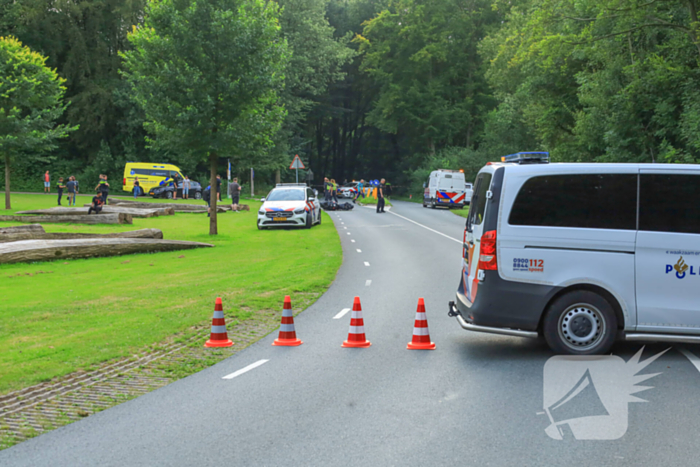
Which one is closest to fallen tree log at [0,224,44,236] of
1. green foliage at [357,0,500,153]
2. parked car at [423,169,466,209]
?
parked car at [423,169,466,209]

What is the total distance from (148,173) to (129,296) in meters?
45.0

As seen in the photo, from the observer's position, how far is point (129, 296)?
1177cm

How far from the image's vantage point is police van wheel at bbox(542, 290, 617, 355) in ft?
23.7

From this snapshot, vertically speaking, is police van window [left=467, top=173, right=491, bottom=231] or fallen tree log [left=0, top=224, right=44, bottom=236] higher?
→ police van window [left=467, top=173, right=491, bottom=231]

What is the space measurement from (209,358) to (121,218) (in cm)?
2087

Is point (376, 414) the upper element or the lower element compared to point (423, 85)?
lower

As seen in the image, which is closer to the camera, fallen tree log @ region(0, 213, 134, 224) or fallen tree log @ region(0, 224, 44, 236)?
fallen tree log @ region(0, 224, 44, 236)

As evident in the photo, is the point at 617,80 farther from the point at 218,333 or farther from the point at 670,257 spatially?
the point at 218,333

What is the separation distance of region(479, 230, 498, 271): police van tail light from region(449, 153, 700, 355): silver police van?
0.01m

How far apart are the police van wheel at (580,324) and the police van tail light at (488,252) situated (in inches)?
30.4

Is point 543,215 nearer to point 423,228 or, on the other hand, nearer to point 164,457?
point 164,457

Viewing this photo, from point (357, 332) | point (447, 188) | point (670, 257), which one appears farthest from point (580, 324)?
point (447, 188)

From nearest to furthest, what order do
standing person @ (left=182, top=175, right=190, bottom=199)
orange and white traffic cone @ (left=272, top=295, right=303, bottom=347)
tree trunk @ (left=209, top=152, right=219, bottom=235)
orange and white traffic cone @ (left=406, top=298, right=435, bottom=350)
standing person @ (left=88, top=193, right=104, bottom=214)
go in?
orange and white traffic cone @ (left=406, top=298, right=435, bottom=350) < orange and white traffic cone @ (left=272, top=295, right=303, bottom=347) < tree trunk @ (left=209, top=152, right=219, bottom=235) < standing person @ (left=88, top=193, right=104, bottom=214) < standing person @ (left=182, top=175, right=190, bottom=199)

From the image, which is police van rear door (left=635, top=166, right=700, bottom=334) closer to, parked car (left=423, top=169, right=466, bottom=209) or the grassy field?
the grassy field
